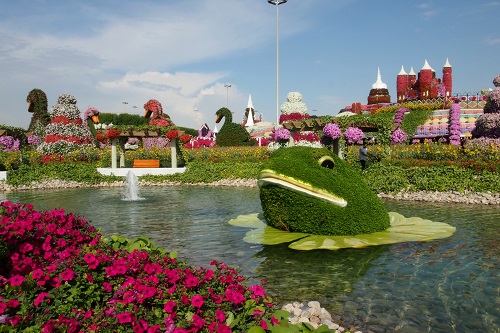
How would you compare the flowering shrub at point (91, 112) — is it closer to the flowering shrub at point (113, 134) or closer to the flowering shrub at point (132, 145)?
the flowering shrub at point (132, 145)

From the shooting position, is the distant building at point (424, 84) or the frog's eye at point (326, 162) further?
the distant building at point (424, 84)

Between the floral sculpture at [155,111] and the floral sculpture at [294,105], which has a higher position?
the floral sculpture at [294,105]

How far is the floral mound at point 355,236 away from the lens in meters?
6.96

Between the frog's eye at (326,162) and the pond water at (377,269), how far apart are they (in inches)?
68.0

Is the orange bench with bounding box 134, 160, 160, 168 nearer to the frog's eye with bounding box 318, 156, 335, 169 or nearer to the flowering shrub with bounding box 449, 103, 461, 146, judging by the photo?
the frog's eye with bounding box 318, 156, 335, 169

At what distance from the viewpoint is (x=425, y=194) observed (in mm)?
13906

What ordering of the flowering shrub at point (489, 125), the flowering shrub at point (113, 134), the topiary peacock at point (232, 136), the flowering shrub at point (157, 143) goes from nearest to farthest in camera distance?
the flowering shrub at point (489, 125), the flowering shrub at point (113, 134), the flowering shrub at point (157, 143), the topiary peacock at point (232, 136)

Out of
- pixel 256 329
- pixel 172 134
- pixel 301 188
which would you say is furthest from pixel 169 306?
pixel 172 134

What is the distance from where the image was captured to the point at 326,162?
781 cm

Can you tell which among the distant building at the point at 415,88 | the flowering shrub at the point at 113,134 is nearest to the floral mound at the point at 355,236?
the flowering shrub at the point at 113,134

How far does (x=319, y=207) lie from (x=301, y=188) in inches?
20.2

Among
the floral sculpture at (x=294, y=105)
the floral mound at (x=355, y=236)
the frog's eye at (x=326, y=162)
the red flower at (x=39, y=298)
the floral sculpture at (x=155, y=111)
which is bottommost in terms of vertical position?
the floral mound at (x=355, y=236)

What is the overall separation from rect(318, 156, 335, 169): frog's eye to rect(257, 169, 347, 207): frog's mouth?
717 mm

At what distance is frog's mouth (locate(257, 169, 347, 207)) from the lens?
711cm
